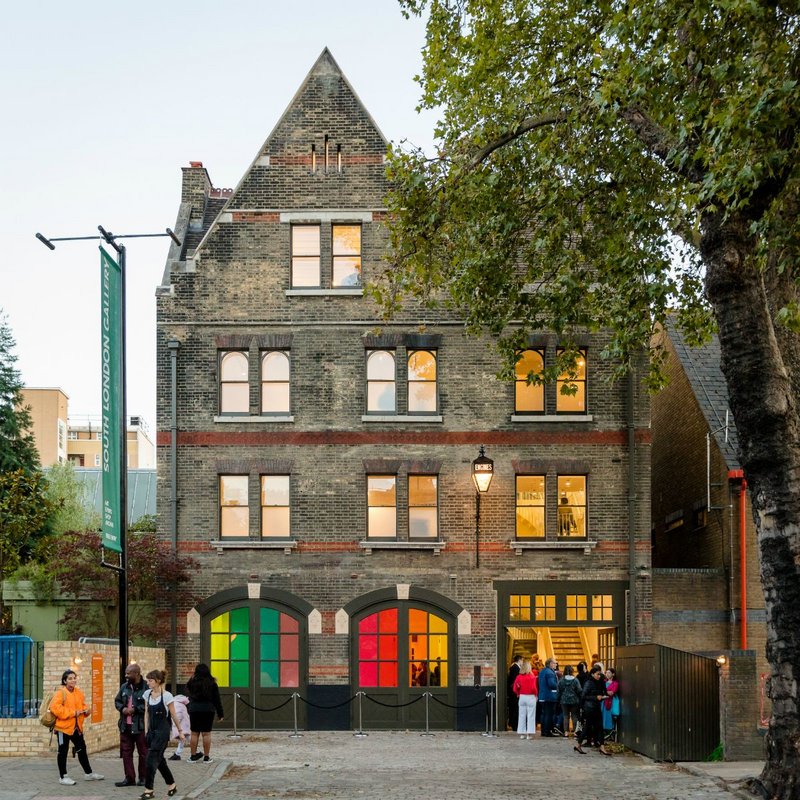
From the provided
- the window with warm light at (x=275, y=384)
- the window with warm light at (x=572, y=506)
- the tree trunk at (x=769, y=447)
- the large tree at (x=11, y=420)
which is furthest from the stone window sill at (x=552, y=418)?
the large tree at (x=11, y=420)

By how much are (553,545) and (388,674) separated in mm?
4638

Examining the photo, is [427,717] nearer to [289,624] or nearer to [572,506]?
[289,624]

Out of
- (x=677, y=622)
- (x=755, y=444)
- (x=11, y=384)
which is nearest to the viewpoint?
(x=755, y=444)

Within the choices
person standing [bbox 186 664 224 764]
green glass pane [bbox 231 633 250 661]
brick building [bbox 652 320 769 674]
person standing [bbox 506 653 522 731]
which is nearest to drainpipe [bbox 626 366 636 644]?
brick building [bbox 652 320 769 674]

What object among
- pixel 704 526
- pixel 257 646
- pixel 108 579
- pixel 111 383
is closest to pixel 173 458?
pixel 108 579

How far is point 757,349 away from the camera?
16.4 meters

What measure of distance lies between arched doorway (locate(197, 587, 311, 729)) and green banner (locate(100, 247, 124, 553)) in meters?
9.45

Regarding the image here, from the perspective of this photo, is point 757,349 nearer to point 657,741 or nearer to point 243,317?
point 657,741

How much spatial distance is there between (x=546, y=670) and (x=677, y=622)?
4.36 m

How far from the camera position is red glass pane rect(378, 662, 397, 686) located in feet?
94.1

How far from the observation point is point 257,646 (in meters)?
28.8

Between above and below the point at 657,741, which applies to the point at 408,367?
above

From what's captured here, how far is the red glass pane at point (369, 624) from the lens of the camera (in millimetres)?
28875

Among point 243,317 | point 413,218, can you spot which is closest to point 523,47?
point 413,218
